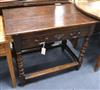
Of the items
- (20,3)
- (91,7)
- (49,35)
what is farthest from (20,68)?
(91,7)

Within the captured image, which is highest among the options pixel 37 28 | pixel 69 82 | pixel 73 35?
pixel 37 28

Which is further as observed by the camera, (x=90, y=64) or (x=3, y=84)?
(x=90, y=64)

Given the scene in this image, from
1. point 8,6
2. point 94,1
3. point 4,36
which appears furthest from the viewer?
point 94,1

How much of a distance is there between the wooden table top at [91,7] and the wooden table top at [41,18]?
0.06m

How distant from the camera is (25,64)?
71.0 inches

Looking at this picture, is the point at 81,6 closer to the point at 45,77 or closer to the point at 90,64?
the point at 90,64

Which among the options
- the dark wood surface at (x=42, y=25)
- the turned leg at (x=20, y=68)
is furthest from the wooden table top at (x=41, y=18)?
the turned leg at (x=20, y=68)

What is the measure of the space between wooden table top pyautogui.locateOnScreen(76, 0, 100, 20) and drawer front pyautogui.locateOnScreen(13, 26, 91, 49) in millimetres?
148

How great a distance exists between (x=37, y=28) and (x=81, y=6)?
2.16 feet

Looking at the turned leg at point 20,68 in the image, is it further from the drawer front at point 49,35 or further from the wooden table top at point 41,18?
the wooden table top at point 41,18

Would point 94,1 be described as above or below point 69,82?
above

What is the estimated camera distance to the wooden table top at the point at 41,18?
1179 millimetres

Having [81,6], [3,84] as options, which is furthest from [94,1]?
[3,84]

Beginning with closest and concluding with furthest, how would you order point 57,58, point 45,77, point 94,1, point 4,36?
point 4,36 < point 45,77 < point 94,1 < point 57,58
